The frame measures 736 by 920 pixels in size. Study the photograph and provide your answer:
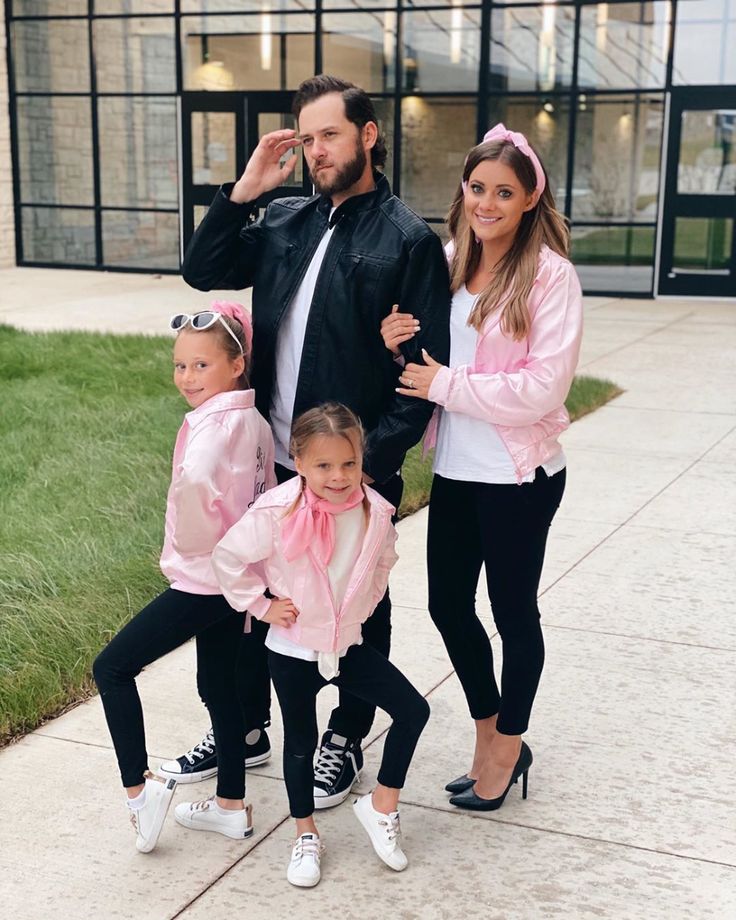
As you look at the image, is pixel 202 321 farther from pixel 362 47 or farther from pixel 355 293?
pixel 362 47

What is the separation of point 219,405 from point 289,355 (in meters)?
0.31

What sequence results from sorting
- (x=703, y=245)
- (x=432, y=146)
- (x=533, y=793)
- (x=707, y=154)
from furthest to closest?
1. (x=432, y=146)
2. (x=703, y=245)
3. (x=707, y=154)
4. (x=533, y=793)

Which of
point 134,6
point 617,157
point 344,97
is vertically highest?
point 134,6

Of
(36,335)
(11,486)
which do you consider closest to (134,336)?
(36,335)

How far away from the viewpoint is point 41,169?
18922 millimetres

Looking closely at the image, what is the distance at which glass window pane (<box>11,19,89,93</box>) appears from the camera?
1825 centimetres

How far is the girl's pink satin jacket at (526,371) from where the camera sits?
2.94 metres

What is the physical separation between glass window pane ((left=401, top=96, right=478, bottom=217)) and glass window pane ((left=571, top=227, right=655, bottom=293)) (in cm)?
201

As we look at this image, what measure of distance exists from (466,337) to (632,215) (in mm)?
13761

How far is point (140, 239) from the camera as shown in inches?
734

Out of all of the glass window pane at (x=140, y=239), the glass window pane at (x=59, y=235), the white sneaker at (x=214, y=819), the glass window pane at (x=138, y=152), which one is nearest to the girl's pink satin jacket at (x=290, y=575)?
the white sneaker at (x=214, y=819)

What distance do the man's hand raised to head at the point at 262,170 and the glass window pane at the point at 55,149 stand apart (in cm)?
1642

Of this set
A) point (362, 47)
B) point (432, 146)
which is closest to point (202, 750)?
point (432, 146)

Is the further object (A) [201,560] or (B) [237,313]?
(B) [237,313]
